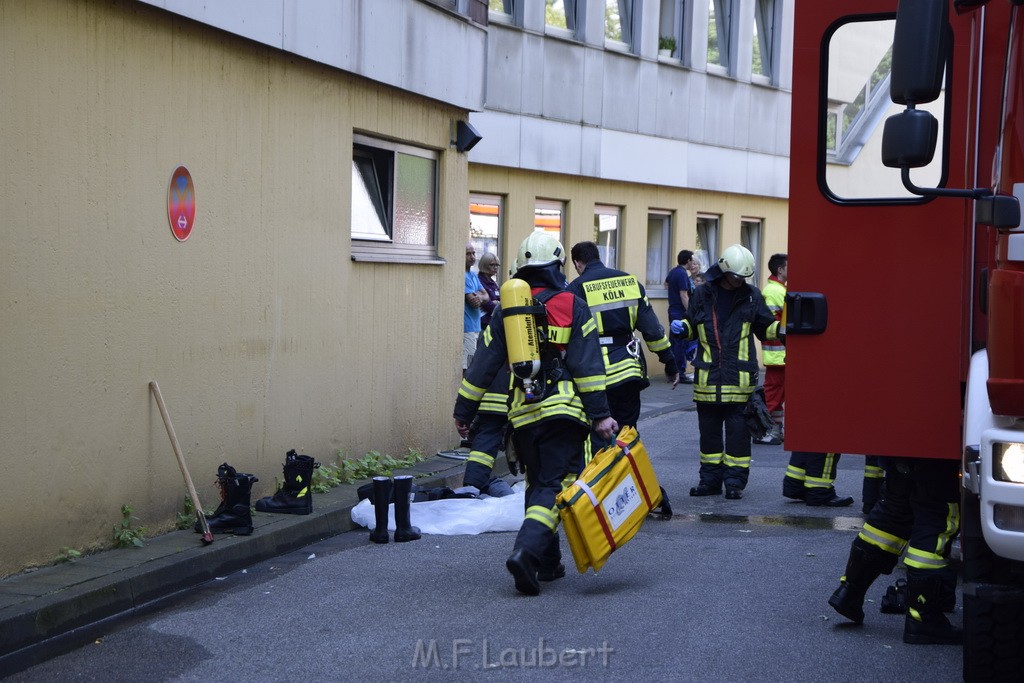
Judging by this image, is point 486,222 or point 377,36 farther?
point 486,222

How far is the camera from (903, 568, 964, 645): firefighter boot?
5949 mm

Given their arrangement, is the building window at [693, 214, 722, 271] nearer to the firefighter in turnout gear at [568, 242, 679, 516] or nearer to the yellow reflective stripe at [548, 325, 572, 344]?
the firefighter in turnout gear at [568, 242, 679, 516]

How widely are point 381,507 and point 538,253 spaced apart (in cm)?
212

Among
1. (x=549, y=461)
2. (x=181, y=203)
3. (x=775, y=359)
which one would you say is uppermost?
(x=181, y=203)

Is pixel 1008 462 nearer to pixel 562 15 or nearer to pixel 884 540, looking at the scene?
pixel 884 540

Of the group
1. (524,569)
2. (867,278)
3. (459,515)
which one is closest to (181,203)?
(459,515)

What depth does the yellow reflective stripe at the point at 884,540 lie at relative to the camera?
239 inches

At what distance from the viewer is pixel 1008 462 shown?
4246mm

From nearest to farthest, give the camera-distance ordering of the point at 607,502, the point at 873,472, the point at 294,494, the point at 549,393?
1. the point at 607,502
2. the point at 549,393
3. the point at 873,472
4. the point at 294,494

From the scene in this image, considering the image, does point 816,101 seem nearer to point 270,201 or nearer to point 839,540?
point 839,540

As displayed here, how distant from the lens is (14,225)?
682 centimetres

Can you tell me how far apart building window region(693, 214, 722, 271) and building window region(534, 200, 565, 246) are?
187 inches

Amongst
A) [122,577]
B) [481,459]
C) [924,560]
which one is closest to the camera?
[924,560]

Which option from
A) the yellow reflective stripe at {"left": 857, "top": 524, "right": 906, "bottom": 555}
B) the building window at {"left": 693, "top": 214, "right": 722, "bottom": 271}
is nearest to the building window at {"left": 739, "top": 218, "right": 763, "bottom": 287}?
the building window at {"left": 693, "top": 214, "right": 722, "bottom": 271}
